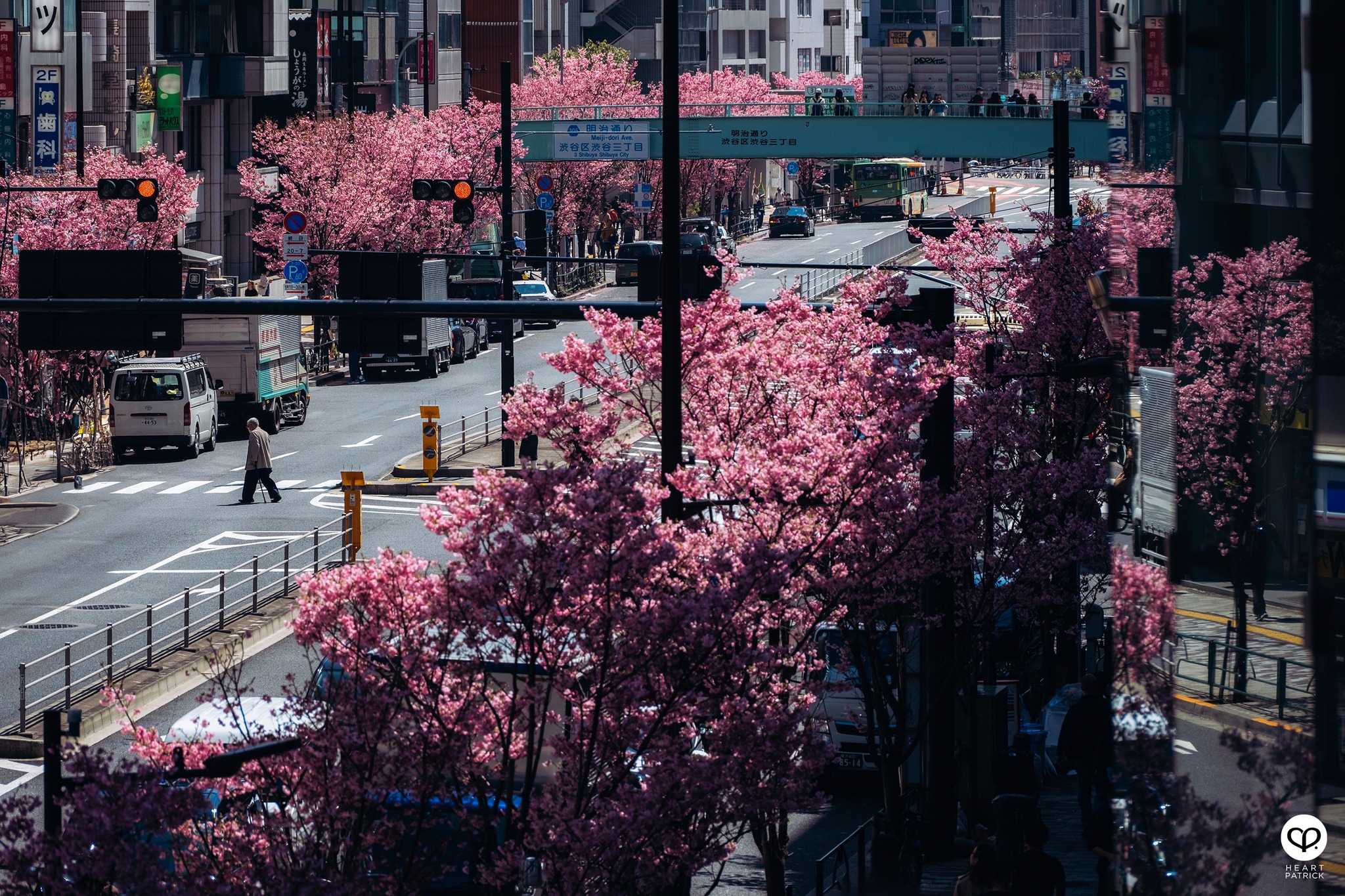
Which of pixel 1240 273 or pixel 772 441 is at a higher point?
pixel 1240 273

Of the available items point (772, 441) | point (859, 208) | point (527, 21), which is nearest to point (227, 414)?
point (772, 441)

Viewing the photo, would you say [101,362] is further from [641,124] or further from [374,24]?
[374,24]

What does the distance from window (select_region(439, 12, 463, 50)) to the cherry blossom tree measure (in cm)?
8921

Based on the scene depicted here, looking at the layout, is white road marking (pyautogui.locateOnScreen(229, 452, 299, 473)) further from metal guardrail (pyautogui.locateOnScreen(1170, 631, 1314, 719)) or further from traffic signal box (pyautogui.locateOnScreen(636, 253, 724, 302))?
metal guardrail (pyautogui.locateOnScreen(1170, 631, 1314, 719))

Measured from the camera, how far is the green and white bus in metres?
109

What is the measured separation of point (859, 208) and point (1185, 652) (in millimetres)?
108505

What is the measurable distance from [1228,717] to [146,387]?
37844mm

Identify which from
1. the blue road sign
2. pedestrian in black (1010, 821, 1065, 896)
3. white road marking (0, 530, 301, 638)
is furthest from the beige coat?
pedestrian in black (1010, 821, 1065, 896)

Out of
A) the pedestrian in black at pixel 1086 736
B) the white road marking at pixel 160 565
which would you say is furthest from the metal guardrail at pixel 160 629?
the pedestrian in black at pixel 1086 736

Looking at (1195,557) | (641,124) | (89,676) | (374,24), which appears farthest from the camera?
(374,24)

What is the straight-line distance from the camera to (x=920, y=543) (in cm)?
1427

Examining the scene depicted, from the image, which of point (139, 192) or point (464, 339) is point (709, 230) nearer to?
point (464, 339)

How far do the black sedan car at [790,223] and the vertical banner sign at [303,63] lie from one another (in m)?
34.9
